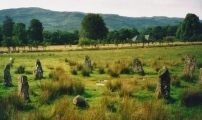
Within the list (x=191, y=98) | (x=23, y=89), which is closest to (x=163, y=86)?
(x=191, y=98)

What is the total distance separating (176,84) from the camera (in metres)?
16.3

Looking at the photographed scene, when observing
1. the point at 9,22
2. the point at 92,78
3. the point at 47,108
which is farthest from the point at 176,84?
the point at 9,22

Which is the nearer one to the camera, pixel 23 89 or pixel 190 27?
pixel 23 89

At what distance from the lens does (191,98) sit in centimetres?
1205

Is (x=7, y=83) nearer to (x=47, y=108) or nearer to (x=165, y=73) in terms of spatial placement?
(x=47, y=108)

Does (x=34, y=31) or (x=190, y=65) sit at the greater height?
(x=34, y=31)

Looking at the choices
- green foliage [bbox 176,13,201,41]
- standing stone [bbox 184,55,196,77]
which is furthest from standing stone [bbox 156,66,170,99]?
green foliage [bbox 176,13,201,41]

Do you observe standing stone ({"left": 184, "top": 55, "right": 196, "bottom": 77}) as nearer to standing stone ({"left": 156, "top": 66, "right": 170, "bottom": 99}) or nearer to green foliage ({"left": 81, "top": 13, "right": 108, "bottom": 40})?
standing stone ({"left": 156, "top": 66, "right": 170, "bottom": 99})

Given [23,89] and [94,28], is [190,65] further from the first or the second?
[94,28]

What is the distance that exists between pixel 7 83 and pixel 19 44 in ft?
218

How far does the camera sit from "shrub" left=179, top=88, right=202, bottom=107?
11.9m

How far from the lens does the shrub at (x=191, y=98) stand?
468 inches

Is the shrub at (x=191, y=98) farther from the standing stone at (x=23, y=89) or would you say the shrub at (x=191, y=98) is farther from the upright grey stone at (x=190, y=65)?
the upright grey stone at (x=190, y=65)

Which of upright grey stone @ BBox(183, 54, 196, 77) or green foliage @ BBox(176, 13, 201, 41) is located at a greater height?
green foliage @ BBox(176, 13, 201, 41)
